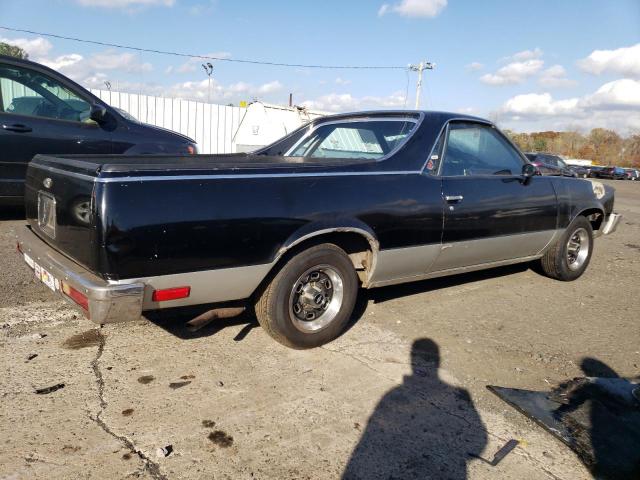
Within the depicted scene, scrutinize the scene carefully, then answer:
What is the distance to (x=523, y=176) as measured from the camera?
15.3 feet

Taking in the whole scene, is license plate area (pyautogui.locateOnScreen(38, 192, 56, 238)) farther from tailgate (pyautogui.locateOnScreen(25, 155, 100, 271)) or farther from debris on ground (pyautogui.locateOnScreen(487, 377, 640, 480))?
debris on ground (pyautogui.locateOnScreen(487, 377, 640, 480))

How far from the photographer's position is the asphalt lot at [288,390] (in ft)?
7.54

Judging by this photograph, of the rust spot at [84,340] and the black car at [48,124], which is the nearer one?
the rust spot at [84,340]

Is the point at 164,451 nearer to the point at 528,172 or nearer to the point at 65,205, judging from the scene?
the point at 65,205

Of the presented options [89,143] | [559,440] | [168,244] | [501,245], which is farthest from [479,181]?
[89,143]

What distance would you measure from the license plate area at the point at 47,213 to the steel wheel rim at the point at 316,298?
4.98 feet

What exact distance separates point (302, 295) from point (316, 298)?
108mm

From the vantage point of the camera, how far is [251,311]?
412 centimetres

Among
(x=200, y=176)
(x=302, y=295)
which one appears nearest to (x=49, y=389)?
(x=200, y=176)

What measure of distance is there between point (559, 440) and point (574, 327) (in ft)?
6.24

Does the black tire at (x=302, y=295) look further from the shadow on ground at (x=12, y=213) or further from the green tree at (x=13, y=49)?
the green tree at (x=13, y=49)

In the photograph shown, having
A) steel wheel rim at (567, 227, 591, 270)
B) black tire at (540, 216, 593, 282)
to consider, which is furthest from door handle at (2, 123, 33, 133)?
steel wheel rim at (567, 227, 591, 270)

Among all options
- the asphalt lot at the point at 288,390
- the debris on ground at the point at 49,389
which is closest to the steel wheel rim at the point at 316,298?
the asphalt lot at the point at 288,390

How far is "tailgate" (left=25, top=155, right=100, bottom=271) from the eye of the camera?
262 centimetres
